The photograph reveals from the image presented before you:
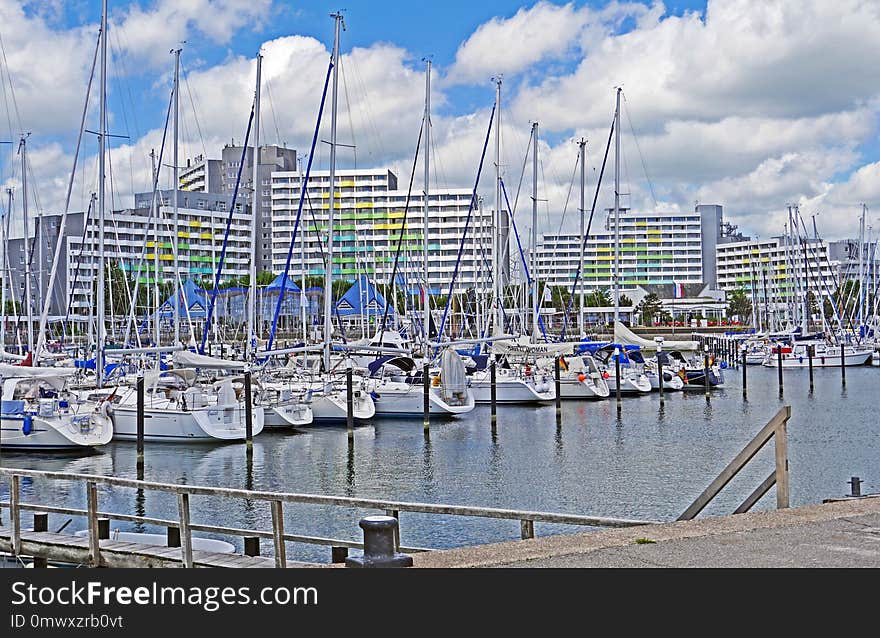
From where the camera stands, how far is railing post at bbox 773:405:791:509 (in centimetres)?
1495

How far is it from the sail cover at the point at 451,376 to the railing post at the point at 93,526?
135ft

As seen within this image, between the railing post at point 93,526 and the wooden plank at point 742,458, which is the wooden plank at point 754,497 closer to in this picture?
the wooden plank at point 742,458

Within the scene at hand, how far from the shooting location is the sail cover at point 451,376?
188 ft

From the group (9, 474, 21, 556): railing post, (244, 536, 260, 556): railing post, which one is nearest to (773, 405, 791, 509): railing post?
(244, 536, 260, 556): railing post

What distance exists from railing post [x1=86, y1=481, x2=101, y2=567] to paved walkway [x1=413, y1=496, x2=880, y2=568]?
21.4 ft

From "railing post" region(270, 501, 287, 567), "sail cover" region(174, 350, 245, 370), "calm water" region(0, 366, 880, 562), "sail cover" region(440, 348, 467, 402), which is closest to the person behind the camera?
"railing post" region(270, 501, 287, 567)

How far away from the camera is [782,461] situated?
15.3 m

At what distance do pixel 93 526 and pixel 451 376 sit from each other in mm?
42160

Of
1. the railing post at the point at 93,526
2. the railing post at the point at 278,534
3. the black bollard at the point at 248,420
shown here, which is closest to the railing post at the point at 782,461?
the railing post at the point at 278,534

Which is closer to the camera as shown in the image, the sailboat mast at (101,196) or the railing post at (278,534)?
the railing post at (278,534)

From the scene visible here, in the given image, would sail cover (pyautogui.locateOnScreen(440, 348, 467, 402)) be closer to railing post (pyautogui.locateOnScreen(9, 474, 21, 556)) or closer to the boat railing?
the boat railing
